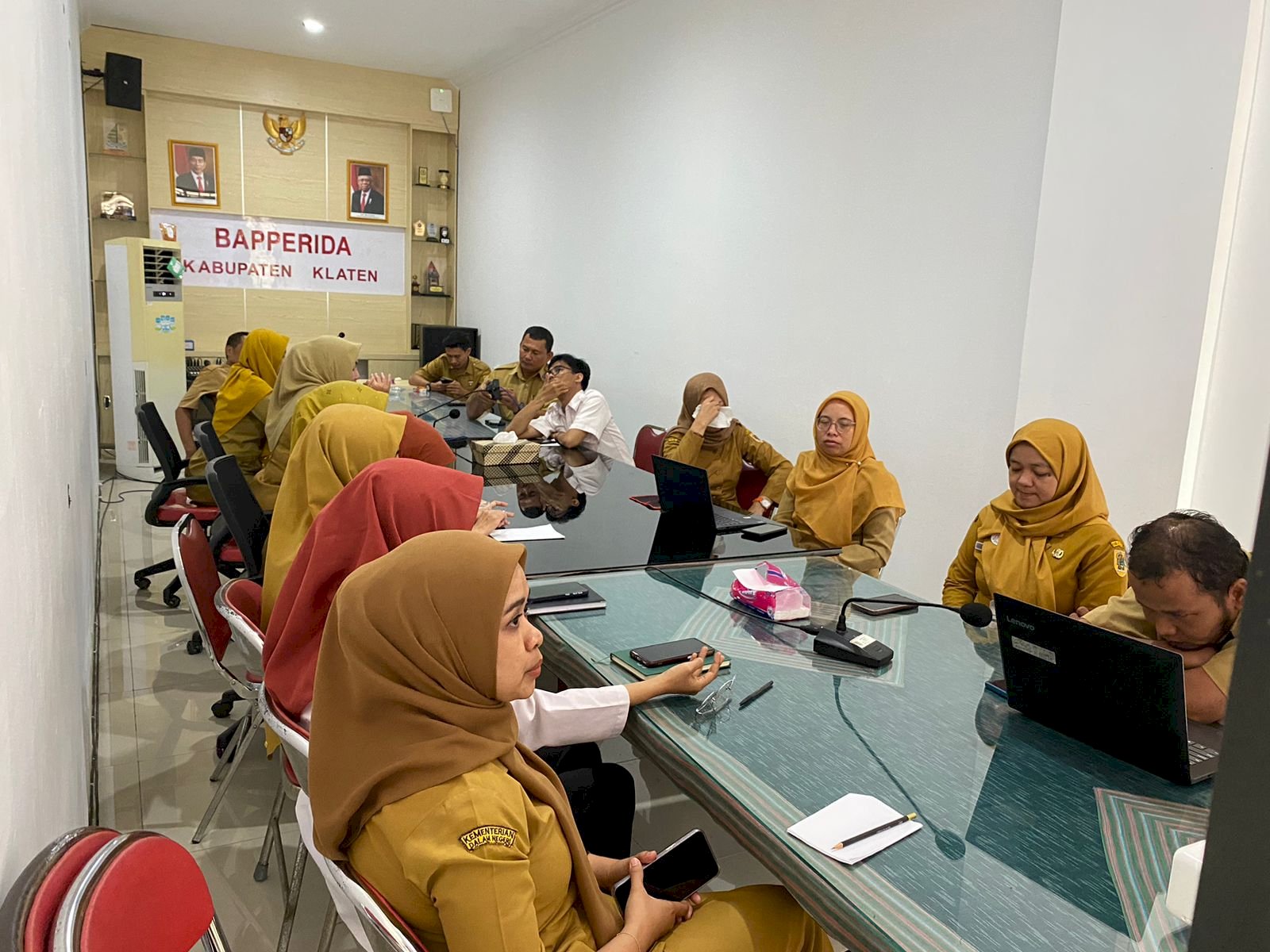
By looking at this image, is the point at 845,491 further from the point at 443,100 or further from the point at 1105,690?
the point at 443,100

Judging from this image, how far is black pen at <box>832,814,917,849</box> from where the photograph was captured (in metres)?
1.26

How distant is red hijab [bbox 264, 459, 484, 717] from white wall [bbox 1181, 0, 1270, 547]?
7.63 ft

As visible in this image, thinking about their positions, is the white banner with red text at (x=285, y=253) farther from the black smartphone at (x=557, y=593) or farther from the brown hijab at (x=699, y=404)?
the black smartphone at (x=557, y=593)

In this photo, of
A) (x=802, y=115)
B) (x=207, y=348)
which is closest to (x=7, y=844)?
(x=802, y=115)

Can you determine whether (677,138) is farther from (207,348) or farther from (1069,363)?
(207,348)

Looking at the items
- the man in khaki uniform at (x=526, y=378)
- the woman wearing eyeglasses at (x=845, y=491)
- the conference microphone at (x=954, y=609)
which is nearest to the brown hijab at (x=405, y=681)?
the conference microphone at (x=954, y=609)

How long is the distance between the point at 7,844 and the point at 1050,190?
3471 millimetres

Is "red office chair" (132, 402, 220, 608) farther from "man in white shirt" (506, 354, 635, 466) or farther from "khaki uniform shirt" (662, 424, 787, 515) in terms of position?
"khaki uniform shirt" (662, 424, 787, 515)

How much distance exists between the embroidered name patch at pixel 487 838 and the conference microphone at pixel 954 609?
35.1 inches

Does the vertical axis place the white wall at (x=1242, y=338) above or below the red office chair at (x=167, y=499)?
above

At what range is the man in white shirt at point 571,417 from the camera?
4641mm

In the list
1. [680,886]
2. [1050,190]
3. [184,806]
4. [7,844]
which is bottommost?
[184,806]

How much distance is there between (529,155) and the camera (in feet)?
24.1

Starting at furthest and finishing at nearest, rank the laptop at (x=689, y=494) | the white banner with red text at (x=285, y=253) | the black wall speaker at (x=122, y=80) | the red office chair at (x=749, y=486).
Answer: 1. the white banner with red text at (x=285, y=253)
2. the black wall speaker at (x=122, y=80)
3. the red office chair at (x=749, y=486)
4. the laptop at (x=689, y=494)
